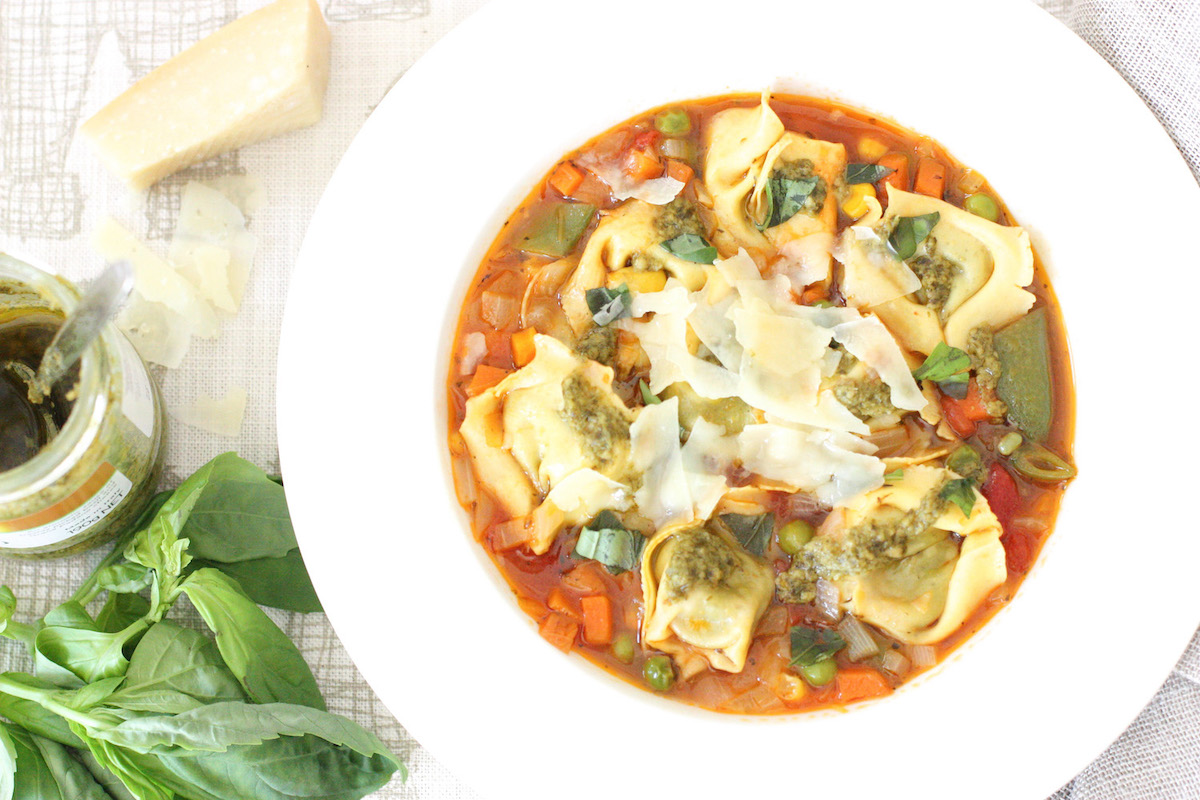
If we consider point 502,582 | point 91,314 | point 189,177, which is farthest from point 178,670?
point 189,177

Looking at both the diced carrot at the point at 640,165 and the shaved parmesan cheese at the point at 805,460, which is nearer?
the shaved parmesan cheese at the point at 805,460

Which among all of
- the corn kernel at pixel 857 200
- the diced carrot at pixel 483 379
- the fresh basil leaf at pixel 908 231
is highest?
the corn kernel at pixel 857 200

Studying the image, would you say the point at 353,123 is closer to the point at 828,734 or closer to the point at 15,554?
the point at 15,554

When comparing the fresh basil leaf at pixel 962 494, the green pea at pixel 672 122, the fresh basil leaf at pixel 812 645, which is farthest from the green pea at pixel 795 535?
the green pea at pixel 672 122

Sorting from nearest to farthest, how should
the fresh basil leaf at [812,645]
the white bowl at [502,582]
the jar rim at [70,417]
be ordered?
the jar rim at [70,417] < the white bowl at [502,582] < the fresh basil leaf at [812,645]

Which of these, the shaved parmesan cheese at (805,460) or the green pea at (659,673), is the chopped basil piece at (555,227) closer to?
the shaved parmesan cheese at (805,460)

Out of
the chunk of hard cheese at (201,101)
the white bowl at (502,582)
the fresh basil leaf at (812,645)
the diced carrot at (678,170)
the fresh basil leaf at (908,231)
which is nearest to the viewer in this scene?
the white bowl at (502,582)
